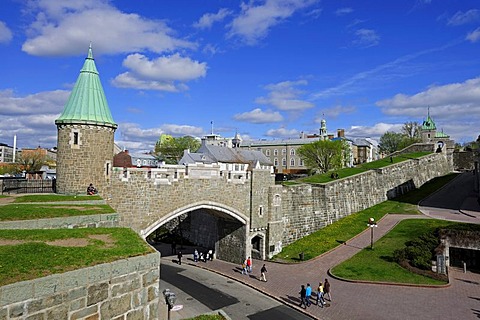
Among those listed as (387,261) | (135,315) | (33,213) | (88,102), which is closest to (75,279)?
(135,315)

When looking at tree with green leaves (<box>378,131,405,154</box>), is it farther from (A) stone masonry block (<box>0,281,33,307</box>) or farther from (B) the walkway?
(A) stone masonry block (<box>0,281,33,307</box>)

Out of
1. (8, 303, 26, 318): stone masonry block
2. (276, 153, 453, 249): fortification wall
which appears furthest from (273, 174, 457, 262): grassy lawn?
(8, 303, 26, 318): stone masonry block

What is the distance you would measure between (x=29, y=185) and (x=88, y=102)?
6143 millimetres

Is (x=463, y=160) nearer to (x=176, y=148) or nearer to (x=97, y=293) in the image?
(x=176, y=148)

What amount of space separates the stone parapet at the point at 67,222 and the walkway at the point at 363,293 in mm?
12599

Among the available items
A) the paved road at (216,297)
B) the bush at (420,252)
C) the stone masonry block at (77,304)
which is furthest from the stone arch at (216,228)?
the stone masonry block at (77,304)

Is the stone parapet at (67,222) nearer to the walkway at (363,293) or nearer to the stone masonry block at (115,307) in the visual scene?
the stone masonry block at (115,307)

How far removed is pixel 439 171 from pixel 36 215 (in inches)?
2515

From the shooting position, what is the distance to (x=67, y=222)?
10172 millimetres

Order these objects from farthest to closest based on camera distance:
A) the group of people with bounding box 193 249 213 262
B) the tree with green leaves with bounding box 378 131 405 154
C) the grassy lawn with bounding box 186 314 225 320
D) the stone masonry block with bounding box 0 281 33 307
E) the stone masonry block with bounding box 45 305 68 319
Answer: the tree with green leaves with bounding box 378 131 405 154, the group of people with bounding box 193 249 213 262, the grassy lawn with bounding box 186 314 225 320, the stone masonry block with bounding box 45 305 68 319, the stone masonry block with bounding box 0 281 33 307

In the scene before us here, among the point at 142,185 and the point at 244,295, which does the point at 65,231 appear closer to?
the point at 142,185

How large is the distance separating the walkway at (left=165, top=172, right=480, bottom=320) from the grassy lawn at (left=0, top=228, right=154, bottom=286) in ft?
45.5

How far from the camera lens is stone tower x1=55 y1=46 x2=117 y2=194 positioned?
17.5 metres

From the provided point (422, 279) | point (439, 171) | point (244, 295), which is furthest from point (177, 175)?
point (439, 171)
